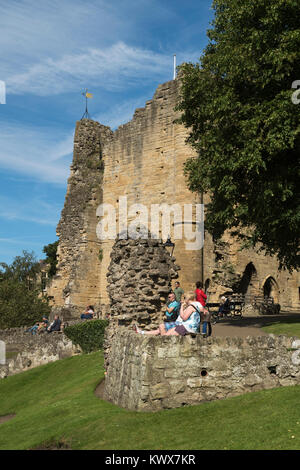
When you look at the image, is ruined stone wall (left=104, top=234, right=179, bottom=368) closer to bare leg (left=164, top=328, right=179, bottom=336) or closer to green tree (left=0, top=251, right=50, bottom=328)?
bare leg (left=164, top=328, right=179, bottom=336)

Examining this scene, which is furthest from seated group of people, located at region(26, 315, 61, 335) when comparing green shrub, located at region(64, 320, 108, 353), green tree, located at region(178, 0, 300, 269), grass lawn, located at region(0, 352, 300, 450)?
grass lawn, located at region(0, 352, 300, 450)

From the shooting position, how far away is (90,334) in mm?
21516

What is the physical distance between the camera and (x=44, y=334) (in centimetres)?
2625

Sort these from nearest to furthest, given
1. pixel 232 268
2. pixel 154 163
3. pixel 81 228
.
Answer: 1. pixel 232 268
2. pixel 154 163
3. pixel 81 228

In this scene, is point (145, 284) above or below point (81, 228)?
below

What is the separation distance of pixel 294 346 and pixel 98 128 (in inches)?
1099

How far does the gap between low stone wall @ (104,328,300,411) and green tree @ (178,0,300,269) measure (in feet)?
19.4

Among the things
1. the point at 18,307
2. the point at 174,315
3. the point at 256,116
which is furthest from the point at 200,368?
the point at 18,307

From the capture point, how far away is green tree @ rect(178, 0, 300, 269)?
14.7 metres

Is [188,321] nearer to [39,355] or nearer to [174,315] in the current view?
[174,315]

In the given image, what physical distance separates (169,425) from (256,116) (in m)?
9.73

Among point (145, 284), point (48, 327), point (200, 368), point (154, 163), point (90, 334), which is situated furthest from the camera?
point (154, 163)

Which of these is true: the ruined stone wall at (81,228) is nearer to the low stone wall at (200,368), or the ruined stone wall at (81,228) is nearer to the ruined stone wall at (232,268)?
the ruined stone wall at (232,268)
